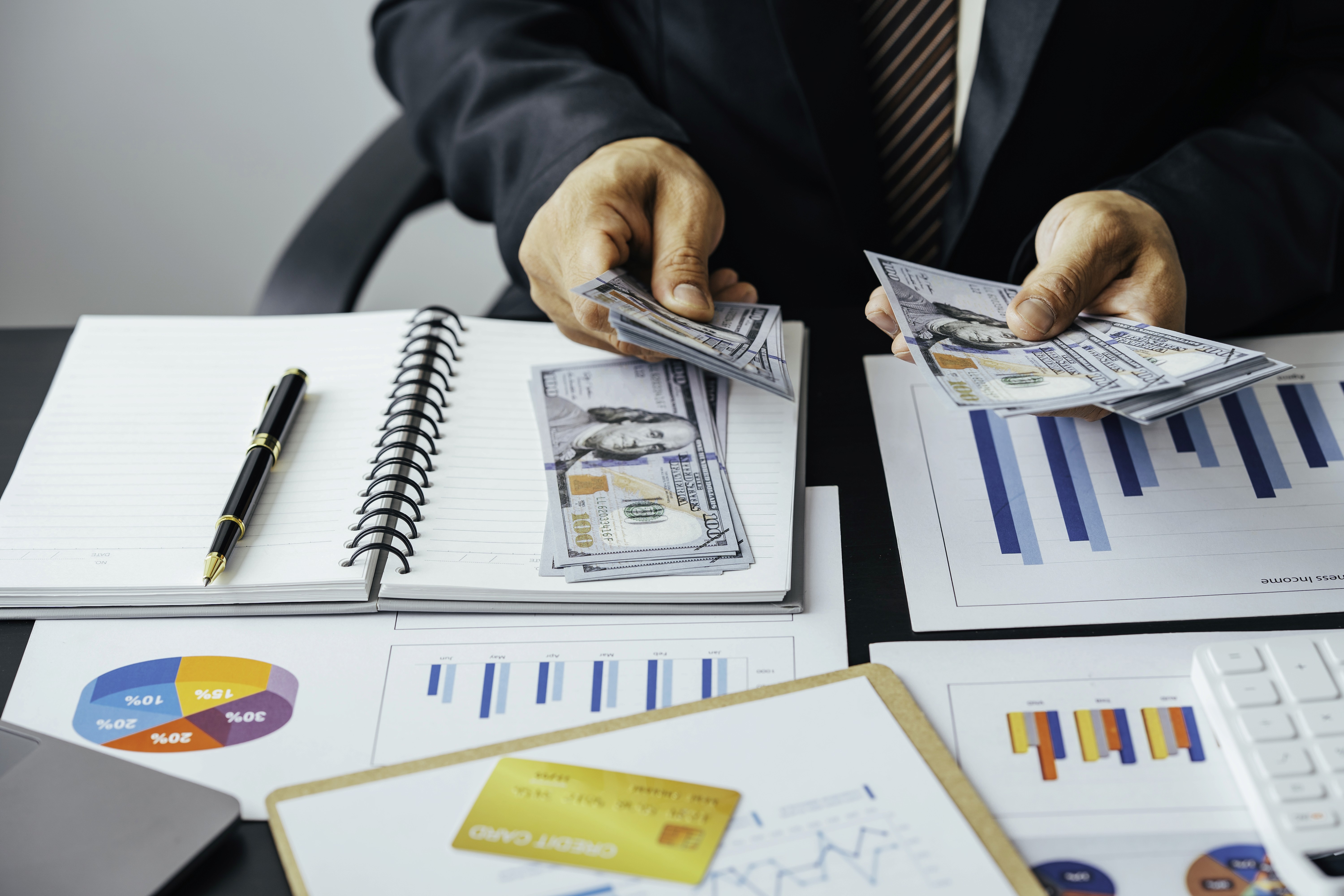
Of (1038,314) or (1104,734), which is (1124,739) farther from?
(1038,314)

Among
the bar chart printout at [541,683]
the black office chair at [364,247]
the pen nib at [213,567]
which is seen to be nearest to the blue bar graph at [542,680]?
the bar chart printout at [541,683]

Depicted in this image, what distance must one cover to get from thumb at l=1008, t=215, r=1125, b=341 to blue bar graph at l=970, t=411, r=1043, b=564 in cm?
9

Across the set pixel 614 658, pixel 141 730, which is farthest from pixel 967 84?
pixel 141 730

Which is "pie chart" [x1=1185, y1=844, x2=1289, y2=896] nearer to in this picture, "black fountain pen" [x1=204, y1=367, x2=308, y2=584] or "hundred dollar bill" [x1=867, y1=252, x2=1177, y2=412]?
"hundred dollar bill" [x1=867, y1=252, x2=1177, y2=412]

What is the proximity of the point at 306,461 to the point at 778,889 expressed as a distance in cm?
51

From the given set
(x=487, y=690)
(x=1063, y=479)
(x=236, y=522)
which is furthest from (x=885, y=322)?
(x=236, y=522)

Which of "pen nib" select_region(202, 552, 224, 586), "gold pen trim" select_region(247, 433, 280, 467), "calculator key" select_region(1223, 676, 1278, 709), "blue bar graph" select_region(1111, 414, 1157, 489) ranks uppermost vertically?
"gold pen trim" select_region(247, 433, 280, 467)

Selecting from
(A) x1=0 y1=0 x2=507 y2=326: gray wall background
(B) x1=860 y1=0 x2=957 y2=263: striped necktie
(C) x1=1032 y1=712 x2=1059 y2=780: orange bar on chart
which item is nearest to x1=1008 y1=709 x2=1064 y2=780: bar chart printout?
(C) x1=1032 y1=712 x2=1059 y2=780: orange bar on chart

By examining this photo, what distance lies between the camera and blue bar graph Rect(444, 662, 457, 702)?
0.61 meters

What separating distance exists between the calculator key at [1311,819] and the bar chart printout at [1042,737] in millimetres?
114

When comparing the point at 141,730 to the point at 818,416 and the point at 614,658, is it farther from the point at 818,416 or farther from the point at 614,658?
the point at 818,416

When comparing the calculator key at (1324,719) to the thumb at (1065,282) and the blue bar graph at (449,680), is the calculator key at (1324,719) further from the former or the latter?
the blue bar graph at (449,680)

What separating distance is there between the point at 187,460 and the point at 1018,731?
667 millimetres

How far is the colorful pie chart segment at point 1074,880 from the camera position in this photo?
49 cm
